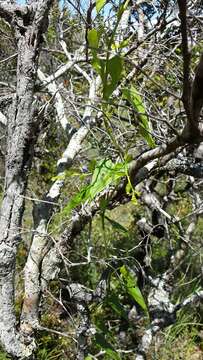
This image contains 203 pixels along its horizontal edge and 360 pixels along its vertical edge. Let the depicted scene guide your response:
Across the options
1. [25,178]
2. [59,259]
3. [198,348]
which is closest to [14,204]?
[25,178]

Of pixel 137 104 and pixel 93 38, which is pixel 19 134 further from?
pixel 93 38

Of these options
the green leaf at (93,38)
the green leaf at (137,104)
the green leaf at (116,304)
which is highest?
the green leaf at (93,38)

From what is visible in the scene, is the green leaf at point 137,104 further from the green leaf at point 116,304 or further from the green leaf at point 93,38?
the green leaf at point 116,304

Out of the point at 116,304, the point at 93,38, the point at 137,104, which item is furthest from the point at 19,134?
the point at 93,38

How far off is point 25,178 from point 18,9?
0.55m

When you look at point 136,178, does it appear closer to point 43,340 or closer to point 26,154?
point 26,154

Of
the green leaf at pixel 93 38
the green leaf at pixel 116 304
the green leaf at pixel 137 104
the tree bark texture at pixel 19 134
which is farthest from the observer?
the tree bark texture at pixel 19 134

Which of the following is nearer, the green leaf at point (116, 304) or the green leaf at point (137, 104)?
the green leaf at point (137, 104)

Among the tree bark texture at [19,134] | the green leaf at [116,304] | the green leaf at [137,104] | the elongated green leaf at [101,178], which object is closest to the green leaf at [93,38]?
the green leaf at [137,104]

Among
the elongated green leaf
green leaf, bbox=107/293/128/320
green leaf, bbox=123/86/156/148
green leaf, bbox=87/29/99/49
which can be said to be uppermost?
green leaf, bbox=87/29/99/49

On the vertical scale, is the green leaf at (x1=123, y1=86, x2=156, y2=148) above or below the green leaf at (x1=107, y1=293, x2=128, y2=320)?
above

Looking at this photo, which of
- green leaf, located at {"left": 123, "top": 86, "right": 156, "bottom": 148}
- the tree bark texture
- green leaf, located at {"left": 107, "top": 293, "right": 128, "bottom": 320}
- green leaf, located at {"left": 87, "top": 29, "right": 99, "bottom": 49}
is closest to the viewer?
green leaf, located at {"left": 87, "top": 29, "right": 99, "bottom": 49}

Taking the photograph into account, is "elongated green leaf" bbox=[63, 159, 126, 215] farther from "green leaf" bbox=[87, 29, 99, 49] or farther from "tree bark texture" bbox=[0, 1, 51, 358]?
"tree bark texture" bbox=[0, 1, 51, 358]

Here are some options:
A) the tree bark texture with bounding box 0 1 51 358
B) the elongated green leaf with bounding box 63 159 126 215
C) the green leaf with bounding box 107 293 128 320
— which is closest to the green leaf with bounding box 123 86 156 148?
the elongated green leaf with bounding box 63 159 126 215
